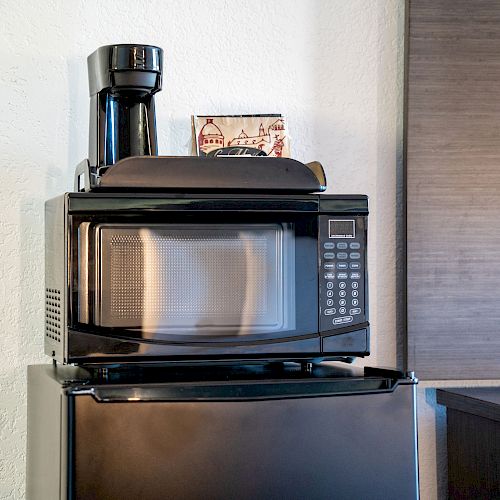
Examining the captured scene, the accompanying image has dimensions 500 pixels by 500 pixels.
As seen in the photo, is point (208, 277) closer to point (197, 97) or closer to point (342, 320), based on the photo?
point (342, 320)

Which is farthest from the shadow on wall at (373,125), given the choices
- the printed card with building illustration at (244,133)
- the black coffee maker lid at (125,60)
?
the black coffee maker lid at (125,60)

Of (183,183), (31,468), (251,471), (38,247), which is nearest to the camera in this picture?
(251,471)

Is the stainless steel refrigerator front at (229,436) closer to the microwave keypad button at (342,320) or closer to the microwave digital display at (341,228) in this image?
the microwave keypad button at (342,320)

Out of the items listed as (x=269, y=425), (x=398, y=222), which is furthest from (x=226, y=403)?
(x=398, y=222)

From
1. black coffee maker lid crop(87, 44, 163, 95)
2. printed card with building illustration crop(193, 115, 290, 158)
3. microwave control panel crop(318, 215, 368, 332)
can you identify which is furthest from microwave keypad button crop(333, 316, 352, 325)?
black coffee maker lid crop(87, 44, 163, 95)

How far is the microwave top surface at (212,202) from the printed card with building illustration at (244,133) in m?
0.38

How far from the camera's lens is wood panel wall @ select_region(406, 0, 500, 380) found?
7.02 ft

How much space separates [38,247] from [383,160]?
87 centimetres

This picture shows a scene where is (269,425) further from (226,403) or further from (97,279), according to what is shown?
(97,279)

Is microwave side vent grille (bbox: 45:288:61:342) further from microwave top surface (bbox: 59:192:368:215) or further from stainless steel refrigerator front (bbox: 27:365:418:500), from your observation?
microwave top surface (bbox: 59:192:368:215)

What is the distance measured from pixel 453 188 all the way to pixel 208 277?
850mm

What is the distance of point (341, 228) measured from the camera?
1.61 meters

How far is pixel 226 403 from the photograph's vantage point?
1453 millimetres

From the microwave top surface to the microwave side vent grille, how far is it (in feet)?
0.65
